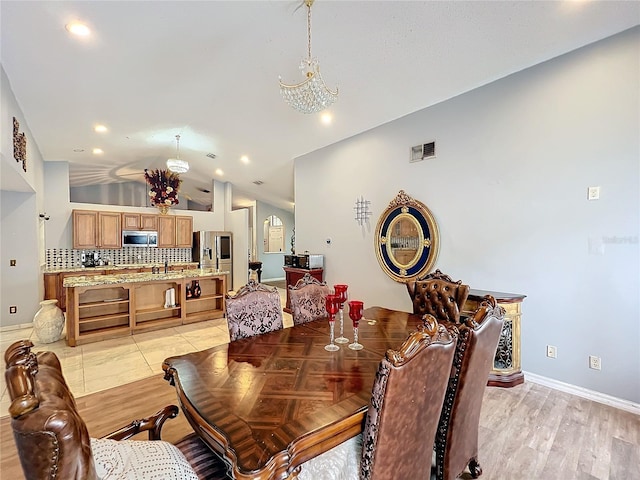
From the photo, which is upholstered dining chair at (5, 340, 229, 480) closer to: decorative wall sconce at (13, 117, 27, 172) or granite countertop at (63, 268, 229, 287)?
decorative wall sconce at (13, 117, 27, 172)

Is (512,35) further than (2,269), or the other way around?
(2,269)

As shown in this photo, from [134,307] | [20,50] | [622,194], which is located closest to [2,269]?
[134,307]

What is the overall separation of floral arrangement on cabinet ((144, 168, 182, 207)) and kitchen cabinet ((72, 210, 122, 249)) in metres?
1.01

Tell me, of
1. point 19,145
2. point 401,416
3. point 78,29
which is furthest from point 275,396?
point 19,145

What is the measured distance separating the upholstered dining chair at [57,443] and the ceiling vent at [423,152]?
3.90 m

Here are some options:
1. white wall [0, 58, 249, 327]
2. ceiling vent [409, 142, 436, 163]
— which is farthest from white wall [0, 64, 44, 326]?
ceiling vent [409, 142, 436, 163]

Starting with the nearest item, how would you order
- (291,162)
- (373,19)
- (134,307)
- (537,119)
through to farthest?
(373,19) < (537,119) < (134,307) < (291,162)

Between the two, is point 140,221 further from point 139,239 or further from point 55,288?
point 55,288

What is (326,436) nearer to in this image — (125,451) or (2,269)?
(125,451)

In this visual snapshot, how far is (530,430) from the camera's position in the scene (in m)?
2.25

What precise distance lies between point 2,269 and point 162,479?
5.91 metres

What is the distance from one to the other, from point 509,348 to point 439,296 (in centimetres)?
109

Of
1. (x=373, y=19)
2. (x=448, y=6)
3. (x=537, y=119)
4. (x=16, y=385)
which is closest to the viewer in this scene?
(x=16, y=385)

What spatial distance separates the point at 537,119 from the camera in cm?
304
